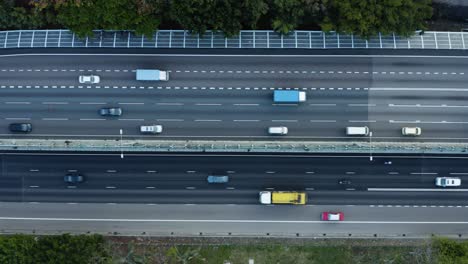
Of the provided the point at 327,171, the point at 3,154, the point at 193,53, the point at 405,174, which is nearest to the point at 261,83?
the point at 193,53

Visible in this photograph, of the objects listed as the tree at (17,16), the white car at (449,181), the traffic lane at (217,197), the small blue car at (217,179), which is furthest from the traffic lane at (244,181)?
the tree at (17,16)

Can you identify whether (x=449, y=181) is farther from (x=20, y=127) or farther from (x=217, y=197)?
(x=20, y=127)

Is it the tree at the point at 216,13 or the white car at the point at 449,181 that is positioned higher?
the tree at the point at 216,13

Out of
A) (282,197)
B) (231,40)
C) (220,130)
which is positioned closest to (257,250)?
(282,197)

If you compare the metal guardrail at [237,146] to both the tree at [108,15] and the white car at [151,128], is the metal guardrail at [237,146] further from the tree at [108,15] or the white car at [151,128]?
the tree at [108,15]

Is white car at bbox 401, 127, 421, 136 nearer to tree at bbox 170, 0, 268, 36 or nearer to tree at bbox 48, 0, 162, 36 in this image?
tree at bbox 170, 0, 268, 36

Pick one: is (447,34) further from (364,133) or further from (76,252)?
(76,252)
